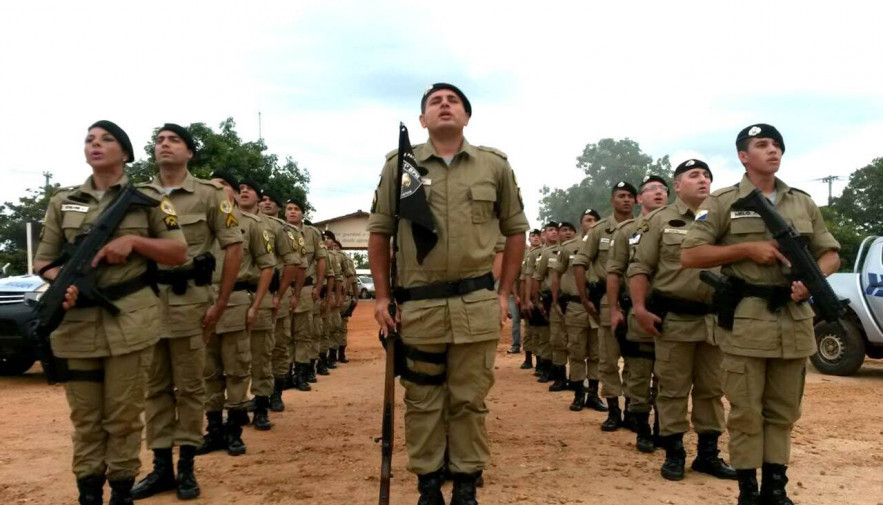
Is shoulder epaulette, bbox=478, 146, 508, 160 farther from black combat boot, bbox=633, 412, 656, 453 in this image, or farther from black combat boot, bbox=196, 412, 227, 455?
black combat boot, bbox=196, 412, 227, 455

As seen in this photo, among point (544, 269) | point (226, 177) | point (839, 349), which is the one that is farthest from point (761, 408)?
point (839, 349)

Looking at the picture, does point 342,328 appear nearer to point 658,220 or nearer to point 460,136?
point 658,220

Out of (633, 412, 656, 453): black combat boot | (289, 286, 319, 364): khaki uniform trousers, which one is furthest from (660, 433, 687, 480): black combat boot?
(289, 286, 319, 364): khaki uniform trousers

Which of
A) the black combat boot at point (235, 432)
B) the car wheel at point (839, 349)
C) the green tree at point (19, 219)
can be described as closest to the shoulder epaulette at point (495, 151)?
the black combat boot at point (235, 432)

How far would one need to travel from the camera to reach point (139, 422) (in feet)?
11.4

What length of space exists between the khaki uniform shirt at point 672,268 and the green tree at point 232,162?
18.0 metres

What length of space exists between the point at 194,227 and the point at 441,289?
1.93 meters

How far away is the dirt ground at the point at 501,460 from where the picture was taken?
4000 mm

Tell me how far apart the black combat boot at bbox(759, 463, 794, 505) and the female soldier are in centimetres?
340

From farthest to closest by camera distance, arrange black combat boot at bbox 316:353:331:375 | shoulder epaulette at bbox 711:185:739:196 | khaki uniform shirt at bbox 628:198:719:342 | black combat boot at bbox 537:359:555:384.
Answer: black combat boot at bbox 316:353:331:375 → black combat boot at bbox 537:359:555:384 → khaki uniform shirt at bbox 628:198:719:342 → shoulder epaulette at bbox 711:185:739:196

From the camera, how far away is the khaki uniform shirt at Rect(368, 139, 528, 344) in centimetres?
336

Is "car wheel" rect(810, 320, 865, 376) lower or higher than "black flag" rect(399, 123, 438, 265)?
lower

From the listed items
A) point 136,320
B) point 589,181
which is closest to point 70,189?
point 136,320

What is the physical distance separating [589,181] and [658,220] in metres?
76.0
